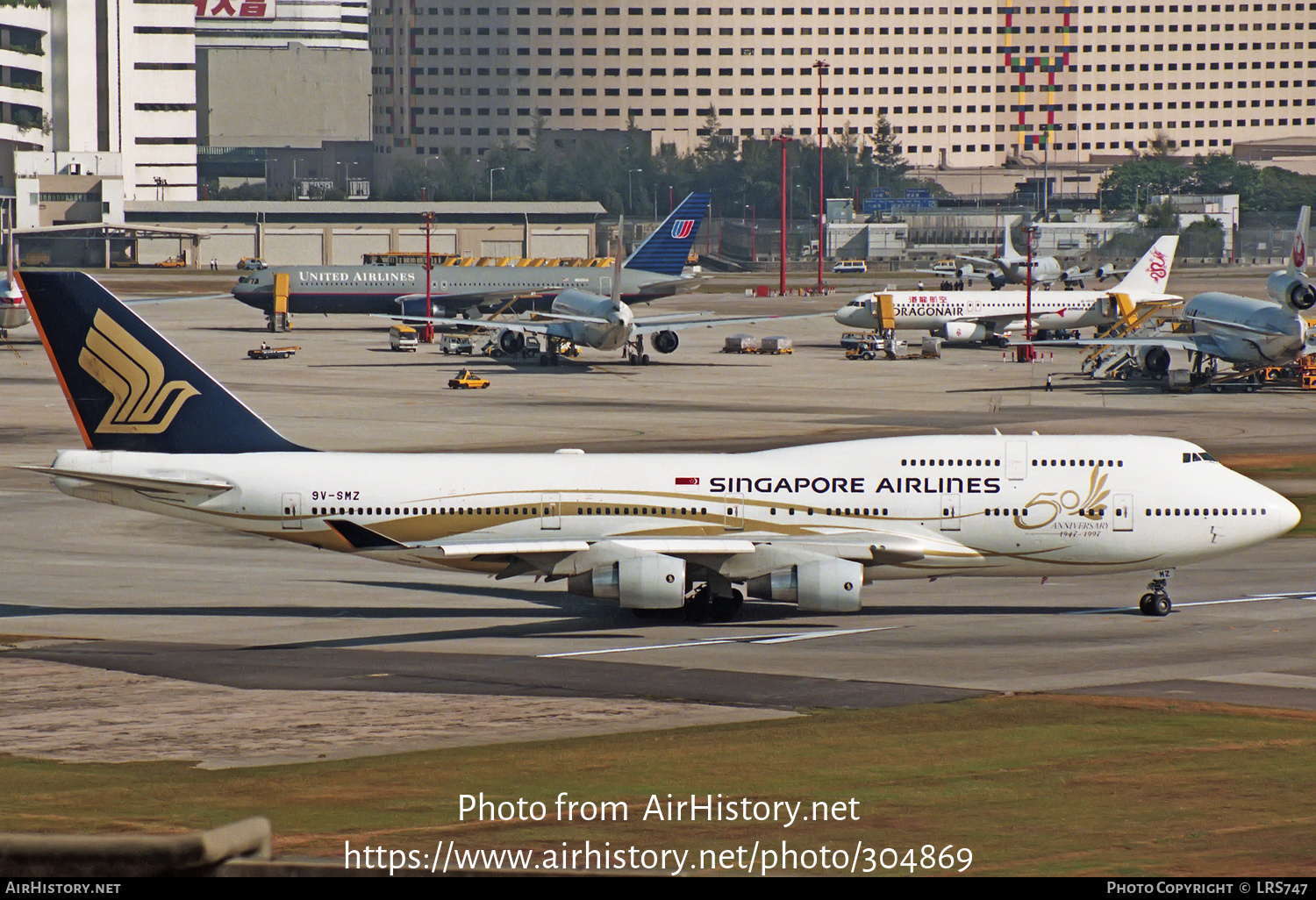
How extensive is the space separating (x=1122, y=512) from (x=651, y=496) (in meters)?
13.3

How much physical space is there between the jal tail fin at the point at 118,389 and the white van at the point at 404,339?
94055 millimetres

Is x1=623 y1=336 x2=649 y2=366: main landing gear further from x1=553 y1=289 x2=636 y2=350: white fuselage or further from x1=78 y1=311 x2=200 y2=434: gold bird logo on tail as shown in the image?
x1=78 y1=311 x2=200 y2=434: gold bird logo on tail

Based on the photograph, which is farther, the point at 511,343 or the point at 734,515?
the point at 511,343

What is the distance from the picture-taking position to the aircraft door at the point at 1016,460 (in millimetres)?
45312

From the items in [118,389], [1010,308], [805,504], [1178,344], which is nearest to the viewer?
[805,504]

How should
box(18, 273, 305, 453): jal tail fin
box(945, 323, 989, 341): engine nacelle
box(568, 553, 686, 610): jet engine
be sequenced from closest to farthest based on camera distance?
1. box(568, 553, 686, 610): jet engine
2. box(18, 273, 305, 453): jal tail fin
3. box(945, 323, 989, 341): engine nacelle

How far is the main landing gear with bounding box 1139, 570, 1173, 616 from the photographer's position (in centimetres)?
4619

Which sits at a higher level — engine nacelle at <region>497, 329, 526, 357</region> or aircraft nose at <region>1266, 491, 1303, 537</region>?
engine nacelle at <region>497, 329, 526, 357</region>

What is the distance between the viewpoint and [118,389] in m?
45.8

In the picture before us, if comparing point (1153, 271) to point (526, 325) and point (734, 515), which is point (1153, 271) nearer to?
point (526, 325)

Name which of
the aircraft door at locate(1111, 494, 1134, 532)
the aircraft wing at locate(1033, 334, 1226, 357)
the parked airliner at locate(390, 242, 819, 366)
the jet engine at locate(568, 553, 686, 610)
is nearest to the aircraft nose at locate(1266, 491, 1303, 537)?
the aircraft door at locate(1111, 494, 1134, 532)

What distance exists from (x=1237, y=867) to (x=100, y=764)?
19.7 metres

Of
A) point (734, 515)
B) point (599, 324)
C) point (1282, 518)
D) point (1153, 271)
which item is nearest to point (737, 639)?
point (734, 515)

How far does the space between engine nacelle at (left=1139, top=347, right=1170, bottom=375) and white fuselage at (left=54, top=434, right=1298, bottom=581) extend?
71.0m
